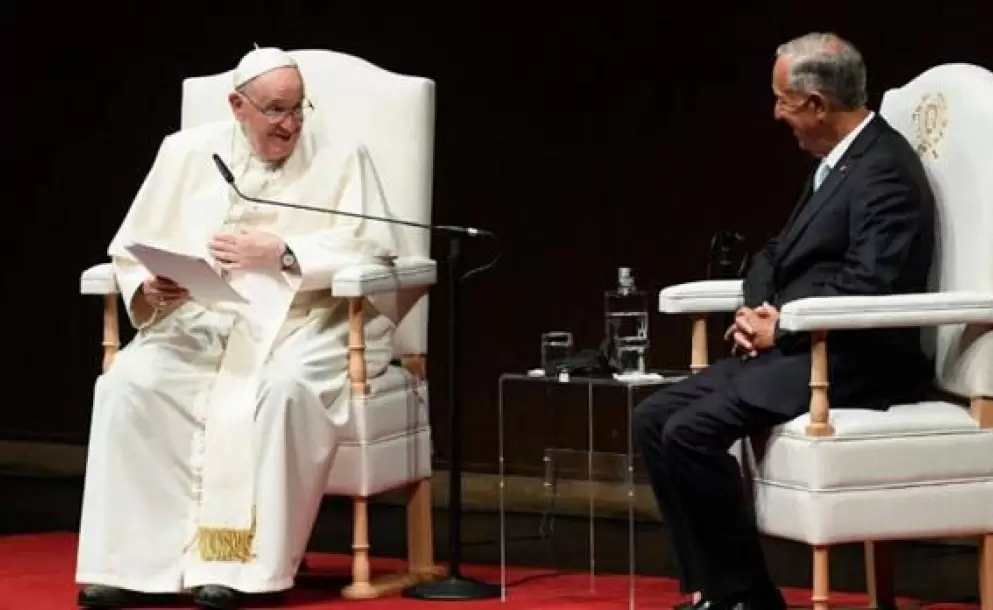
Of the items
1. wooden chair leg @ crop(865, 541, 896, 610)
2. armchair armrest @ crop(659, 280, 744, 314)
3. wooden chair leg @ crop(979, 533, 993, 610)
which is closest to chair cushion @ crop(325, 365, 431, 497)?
armchair armrest @ crop(659, 280, 744, 314)

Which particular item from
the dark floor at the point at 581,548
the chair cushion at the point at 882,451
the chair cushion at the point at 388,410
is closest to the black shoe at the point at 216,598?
the chair cushion at the point at 388,410

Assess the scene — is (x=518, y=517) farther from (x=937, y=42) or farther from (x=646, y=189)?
(x=937, y=42)

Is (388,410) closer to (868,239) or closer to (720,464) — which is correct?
(720,464)

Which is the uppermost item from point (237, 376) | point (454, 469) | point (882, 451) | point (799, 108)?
point (799, 108)

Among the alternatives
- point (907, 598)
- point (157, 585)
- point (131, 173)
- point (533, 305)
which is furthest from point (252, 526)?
point (131, 173)

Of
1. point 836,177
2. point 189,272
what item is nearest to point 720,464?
point 836,177

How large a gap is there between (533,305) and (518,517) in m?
0.70

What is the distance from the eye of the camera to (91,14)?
7.79 meters

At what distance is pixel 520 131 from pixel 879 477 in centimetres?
273

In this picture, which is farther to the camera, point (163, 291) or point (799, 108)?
point (163, 291)

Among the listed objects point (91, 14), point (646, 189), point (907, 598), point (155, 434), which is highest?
point (91, 14)

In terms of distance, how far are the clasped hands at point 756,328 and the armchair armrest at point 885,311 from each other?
16 centimetres

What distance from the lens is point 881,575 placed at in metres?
4.98

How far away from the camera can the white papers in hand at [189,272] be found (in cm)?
496
